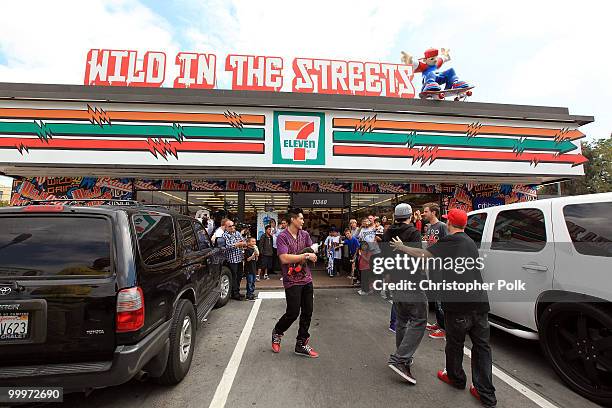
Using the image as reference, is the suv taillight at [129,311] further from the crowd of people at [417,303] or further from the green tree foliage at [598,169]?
the green tree foliage at [598,169]

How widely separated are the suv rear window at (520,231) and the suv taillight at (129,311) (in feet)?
14.4

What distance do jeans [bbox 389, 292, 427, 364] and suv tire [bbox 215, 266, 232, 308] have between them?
378 centimetres

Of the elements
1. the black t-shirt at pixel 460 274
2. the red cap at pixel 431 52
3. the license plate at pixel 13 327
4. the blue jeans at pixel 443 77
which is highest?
the red cap at pixel 431 52

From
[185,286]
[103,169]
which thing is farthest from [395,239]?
[103,169]

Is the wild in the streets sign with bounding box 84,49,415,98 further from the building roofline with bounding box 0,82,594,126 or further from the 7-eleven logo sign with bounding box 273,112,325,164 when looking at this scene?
the 7-eleven logo sign with bounding box 273,112,325,164

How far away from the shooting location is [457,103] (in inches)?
365

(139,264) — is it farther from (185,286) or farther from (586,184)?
(586,184)

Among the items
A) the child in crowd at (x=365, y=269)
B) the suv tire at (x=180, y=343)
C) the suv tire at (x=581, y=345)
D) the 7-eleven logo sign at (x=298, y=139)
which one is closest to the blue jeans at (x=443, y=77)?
the 7-eleven logo sign at (x=298, y=139)

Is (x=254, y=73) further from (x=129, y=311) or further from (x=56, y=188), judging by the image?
(x=129, y=311)

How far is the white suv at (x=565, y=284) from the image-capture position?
2928 millimetres

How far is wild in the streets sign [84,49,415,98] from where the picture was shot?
10297 millimetres

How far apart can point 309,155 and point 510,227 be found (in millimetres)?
5365

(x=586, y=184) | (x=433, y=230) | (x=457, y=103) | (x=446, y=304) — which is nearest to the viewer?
(x=446, y=304)

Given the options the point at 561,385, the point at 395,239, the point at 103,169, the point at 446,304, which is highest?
the point at 103,169
